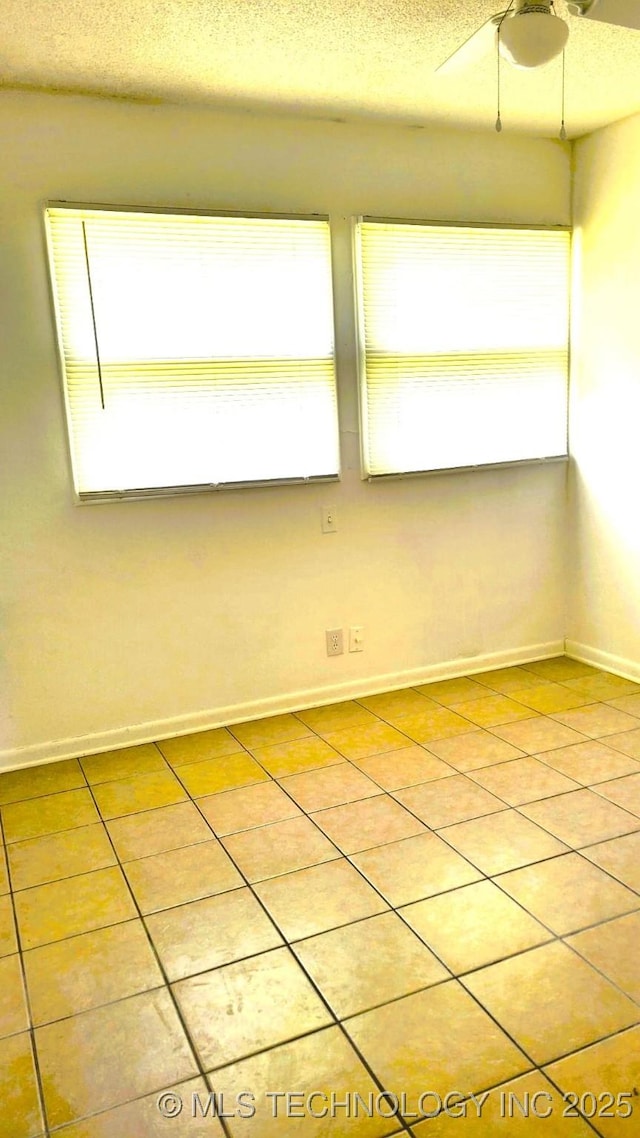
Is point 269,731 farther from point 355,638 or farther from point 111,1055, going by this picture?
point 111,1055

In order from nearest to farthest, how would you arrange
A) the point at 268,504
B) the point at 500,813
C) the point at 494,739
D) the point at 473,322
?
the point at 500,813
the point at 494,739
the point at 268,504
the point at 473,322

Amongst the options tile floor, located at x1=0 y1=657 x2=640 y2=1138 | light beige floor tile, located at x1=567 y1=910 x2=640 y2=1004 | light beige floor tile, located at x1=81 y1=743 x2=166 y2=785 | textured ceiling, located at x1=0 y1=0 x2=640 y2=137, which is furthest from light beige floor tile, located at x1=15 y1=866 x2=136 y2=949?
textured ceiling, located at x1=0 y1=0 x2=640 y2=137

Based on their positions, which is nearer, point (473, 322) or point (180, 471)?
point (180, 471)

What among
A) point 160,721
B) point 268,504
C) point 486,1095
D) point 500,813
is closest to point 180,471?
point 268,504

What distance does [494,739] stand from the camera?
3205 millimetres

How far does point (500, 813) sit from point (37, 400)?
7.29 ft

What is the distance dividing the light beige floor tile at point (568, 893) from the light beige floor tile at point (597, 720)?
97cm

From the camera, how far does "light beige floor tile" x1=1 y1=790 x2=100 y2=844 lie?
267cm

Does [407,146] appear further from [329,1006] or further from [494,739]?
[329,1006]

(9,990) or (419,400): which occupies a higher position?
(419,400)

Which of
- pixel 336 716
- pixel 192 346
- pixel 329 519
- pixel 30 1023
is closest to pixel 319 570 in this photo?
pixel 329 519

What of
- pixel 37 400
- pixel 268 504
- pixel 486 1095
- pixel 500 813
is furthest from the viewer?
pixel 268 504

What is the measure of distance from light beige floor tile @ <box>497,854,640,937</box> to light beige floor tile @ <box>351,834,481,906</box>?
0.14 m

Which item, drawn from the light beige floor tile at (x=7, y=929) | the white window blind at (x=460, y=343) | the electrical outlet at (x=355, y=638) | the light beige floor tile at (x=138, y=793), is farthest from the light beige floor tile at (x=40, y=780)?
the white window blind at (x=460, y=343)
